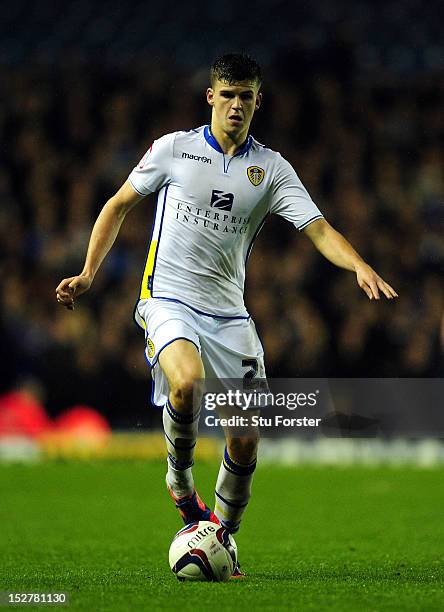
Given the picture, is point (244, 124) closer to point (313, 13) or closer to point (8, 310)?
point (8, 310)

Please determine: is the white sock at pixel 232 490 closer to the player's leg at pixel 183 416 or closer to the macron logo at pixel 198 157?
the player's leg at pixel 183 416

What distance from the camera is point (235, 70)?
546 cm

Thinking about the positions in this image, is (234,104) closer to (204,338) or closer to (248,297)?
(204,338)

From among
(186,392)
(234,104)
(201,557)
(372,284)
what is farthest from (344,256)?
(201,557)

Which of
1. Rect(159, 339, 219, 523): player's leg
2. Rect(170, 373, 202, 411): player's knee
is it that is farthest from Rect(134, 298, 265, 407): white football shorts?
Rect(170, 373, 202, 411): player's knee

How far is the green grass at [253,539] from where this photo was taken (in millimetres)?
4719

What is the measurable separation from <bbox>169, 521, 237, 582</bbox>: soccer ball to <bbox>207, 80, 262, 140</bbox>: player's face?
188 centimetres

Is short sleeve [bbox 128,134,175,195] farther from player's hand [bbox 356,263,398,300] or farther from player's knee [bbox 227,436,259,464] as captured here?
player's knee [bbox 227,436,259,464]

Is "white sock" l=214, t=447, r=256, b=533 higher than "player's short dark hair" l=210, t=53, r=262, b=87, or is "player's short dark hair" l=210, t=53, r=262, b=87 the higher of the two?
"player's short dark hair" l=210, t=53, r=262, b=87

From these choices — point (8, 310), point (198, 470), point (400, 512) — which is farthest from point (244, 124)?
point (8, 310)

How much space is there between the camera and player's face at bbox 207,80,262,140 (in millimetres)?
5469

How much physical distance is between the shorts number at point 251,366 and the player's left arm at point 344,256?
62 centimetres

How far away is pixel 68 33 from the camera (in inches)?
708

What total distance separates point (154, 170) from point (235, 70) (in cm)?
61
